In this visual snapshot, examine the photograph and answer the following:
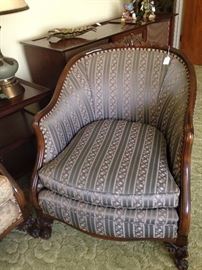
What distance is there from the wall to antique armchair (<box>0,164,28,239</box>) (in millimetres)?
1012

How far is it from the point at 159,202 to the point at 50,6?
1602mm

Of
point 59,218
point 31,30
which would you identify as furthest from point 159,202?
point 31,30

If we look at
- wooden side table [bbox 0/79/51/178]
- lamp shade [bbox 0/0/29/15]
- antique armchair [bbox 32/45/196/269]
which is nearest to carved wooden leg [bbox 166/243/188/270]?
antique armchair [bbox 32/45/196/269]

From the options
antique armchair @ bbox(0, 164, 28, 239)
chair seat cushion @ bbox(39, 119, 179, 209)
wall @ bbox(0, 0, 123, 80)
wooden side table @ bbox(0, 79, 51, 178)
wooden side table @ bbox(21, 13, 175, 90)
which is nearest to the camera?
chair seat cushion @ bbox(39, 119, 179, 209)

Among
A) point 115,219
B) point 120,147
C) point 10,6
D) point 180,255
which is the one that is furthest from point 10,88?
point 180,255

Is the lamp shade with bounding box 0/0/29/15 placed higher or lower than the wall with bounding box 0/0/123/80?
higher

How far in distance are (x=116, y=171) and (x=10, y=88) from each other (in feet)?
2.71

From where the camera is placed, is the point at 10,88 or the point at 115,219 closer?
the point at 115,219

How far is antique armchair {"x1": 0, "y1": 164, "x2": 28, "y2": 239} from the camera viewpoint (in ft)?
→ 3.69

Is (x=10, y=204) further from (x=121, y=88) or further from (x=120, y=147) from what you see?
(x=121, y=88)

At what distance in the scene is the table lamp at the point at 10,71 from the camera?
1.28m

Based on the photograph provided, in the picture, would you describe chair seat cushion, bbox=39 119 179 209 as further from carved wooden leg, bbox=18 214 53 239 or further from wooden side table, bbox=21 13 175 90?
wooden side table, bbox=21 13 175 90

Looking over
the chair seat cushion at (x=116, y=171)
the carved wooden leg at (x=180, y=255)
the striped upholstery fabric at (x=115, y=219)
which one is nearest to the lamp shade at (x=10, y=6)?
the chair seat cushion at (x=116, y=171)

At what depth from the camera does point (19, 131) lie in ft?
5.31
